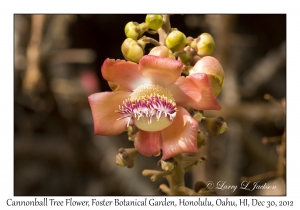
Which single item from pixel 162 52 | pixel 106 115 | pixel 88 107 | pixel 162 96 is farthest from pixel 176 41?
pixel 88 107

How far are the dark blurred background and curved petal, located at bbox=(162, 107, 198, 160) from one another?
143 centimetres

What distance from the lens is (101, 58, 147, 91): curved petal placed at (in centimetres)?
111

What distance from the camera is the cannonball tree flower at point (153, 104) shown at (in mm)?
1098

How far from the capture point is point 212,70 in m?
1.08

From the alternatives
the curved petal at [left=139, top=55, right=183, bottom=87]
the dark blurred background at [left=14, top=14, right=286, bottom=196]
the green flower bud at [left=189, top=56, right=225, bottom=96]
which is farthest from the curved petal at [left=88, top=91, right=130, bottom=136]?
the dark blurred background at [left=14, top=14, right=286, bottom=196]

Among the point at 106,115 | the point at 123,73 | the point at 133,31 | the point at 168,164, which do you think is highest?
the point at 133,31

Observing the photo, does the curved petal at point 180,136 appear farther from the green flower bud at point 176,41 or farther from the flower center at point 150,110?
the green flower bud at point 176,41

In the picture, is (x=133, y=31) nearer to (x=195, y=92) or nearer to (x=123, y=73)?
(x=123, y=73)

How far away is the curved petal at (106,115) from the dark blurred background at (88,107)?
146 centimetres


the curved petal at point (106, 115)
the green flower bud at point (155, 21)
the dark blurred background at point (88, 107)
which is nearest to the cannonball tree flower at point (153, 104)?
the curved petal at point (106, 115)

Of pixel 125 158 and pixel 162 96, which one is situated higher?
pixel 162 96

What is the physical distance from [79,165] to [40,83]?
0.67 meters

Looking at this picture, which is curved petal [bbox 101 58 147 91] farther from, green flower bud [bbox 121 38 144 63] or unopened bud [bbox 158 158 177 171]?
unopened bud [bbox 158 158 177 171]

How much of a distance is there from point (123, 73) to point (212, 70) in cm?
A: 23
